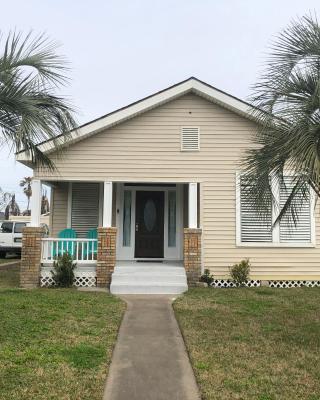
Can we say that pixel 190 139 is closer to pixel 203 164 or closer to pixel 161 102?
pixel 203 164

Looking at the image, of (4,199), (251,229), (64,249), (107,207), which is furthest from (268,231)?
(4,199)

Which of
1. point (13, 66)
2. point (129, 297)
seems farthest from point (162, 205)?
point (13, 66)

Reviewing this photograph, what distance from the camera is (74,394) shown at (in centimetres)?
403

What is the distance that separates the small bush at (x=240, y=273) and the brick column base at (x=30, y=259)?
4811 millimetres

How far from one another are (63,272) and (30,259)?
0.89 metres

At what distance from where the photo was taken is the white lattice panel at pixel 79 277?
10938 mm

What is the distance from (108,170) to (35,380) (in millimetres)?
7569

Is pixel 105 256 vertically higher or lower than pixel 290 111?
lower

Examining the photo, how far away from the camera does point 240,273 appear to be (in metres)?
11.1

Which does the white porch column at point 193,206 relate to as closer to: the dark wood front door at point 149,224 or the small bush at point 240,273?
the small bush at point 240,273

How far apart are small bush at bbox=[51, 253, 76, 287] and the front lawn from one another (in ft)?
4.62

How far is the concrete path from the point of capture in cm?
417

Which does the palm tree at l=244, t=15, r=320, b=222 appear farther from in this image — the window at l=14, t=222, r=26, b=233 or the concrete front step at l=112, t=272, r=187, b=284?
the window at l=14, t=222, r=26, b=233

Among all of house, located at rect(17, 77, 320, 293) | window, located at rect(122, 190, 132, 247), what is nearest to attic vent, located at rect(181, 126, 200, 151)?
house, located at rect(17, 77, 320, 293)
